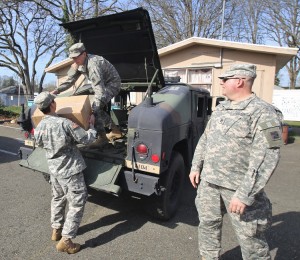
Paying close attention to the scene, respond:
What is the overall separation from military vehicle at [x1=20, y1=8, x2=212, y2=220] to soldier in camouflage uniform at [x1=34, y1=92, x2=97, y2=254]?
1.03ft

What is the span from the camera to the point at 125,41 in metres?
5.01

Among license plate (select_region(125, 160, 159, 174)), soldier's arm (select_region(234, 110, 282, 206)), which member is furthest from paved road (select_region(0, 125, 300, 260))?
soldier's arm (select_region(234, 110, 282, 206))

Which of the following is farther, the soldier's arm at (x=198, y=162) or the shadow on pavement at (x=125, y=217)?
the shadow on pavement at (x=125, y=217)

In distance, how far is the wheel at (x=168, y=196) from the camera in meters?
3.88

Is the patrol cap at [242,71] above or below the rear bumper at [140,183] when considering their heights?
above

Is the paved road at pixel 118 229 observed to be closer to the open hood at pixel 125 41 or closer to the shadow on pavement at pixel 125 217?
the shadow on pavement at pixel 125 217

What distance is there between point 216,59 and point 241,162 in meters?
10.1

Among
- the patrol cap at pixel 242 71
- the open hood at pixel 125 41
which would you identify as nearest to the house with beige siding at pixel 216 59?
the open hood at pixel 125 41

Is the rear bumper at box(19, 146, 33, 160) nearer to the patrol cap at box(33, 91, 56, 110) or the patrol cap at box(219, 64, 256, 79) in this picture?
the patrol cap at box(33, 91, 56, 110)

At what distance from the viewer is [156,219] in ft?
13.6

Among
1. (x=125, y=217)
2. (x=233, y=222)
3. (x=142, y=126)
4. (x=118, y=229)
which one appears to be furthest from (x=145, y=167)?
(x=233, y=222)

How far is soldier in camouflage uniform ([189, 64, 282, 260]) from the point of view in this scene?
2.32 m

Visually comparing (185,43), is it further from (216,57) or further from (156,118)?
(156,118)

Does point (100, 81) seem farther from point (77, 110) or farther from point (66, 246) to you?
point (66, 246)
